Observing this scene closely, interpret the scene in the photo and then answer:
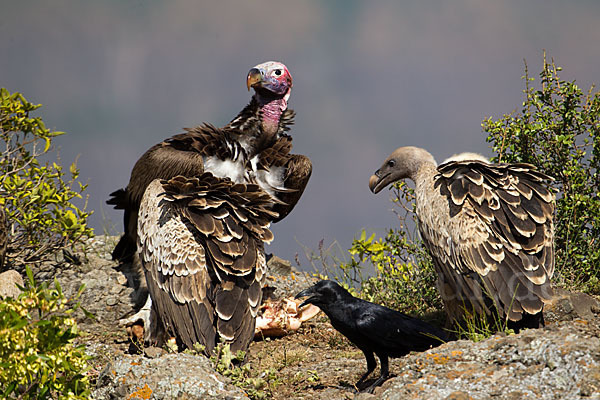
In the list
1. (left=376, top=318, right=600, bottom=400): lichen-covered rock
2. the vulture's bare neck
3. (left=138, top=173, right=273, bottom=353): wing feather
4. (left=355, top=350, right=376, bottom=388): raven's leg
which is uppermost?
the vulture's bare neck

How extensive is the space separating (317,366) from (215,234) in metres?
1.75

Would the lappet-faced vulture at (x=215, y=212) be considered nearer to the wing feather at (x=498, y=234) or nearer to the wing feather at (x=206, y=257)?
the wing feather at (x=206, y=257)

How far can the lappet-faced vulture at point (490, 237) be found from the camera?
6.11m

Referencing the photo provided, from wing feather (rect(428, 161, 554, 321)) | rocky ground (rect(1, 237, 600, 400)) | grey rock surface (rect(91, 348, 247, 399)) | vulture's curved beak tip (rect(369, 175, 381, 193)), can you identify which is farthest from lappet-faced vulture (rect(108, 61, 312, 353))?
wing feather (rect(428, 161, 554, 321))

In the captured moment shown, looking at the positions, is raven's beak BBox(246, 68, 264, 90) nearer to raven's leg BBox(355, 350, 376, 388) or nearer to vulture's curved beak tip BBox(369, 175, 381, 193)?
vulture's curved beak tip BBox(369, 175, 381, 193)

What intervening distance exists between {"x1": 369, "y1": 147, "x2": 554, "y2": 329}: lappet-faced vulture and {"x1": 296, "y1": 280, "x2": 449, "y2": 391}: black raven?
0.81m

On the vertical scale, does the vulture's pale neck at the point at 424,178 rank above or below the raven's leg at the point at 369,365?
above

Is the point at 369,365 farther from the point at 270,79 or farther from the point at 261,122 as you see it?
the point at 270,79

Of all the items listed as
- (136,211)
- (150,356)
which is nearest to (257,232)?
(150,356)

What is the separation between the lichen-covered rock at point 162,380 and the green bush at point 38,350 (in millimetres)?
513

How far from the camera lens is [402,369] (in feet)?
16.8

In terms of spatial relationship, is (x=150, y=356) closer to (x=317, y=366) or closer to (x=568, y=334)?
(x=317, y=366)

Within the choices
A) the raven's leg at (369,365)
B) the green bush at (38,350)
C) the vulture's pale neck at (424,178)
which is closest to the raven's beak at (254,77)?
the vulture's pale neck at (424,178)

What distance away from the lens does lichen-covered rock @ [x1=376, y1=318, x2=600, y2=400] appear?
411cm
